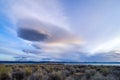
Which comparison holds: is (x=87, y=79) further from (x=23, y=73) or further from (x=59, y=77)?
(x=23, y=73)

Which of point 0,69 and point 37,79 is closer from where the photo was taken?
point 37,79

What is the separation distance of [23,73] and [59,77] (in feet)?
12.4

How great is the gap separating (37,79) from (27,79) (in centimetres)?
99

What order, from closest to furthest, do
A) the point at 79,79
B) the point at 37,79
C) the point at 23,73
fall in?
1. the point at 37,79
2. the point at 79,79
3. the point at 23,73

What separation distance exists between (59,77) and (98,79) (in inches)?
118

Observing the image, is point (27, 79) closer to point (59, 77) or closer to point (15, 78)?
point (15, 78)

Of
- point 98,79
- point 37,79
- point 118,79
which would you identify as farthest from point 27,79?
point 118,79

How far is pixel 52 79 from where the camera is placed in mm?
15930

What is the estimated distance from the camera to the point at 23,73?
17.8m

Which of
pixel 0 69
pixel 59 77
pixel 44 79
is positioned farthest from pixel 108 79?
pixel 0 69

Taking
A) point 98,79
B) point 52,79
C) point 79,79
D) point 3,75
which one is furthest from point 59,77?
point 3,75

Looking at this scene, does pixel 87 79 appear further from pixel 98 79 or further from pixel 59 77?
pixel 59 77

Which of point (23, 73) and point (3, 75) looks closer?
point (3, 75)

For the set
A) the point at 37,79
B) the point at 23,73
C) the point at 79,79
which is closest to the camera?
the point at 37,79
